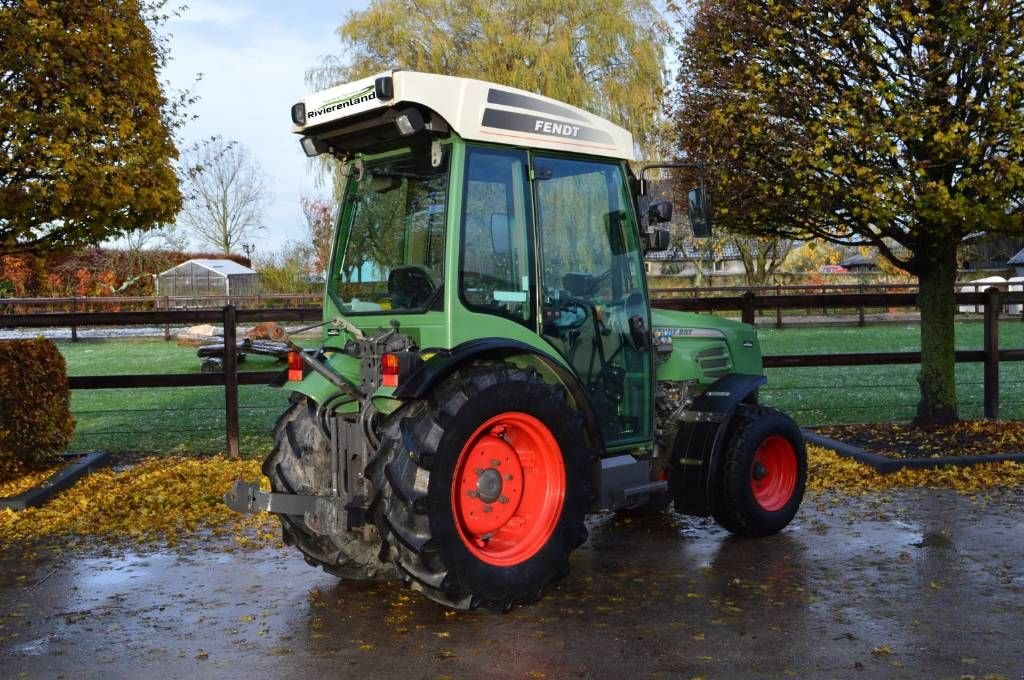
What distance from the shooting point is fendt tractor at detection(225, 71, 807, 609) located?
4.58 meters

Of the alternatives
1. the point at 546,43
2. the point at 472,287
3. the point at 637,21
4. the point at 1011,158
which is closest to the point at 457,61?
the point at 546,43

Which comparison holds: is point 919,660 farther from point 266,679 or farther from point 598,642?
point 266,679

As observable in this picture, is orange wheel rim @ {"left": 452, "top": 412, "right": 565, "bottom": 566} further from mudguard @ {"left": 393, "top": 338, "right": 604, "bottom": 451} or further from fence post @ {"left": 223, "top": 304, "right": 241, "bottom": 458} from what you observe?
fence post @ {"left": 223, "top": 304, "right": 241, "bottom": 458}

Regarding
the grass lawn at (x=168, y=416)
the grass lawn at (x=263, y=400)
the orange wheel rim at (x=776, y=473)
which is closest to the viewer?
the orange wheel rim at (x=776, y=473)

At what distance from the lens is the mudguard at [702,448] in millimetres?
5961

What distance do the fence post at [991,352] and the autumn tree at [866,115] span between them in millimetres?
1765

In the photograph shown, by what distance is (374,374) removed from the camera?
15.7ft

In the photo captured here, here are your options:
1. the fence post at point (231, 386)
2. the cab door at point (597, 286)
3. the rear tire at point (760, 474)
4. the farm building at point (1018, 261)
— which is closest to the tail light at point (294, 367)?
the cab door at point (597, 286)

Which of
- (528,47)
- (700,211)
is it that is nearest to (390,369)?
(700,211)

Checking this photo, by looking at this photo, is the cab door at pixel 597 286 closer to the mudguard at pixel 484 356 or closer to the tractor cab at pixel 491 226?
the tractor cab at pixel 491 226

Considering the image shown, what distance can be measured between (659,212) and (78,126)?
4.68m

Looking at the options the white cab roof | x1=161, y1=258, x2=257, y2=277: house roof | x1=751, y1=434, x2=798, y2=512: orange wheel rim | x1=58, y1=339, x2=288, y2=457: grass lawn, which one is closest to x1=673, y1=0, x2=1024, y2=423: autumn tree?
x1=751, y1=434, x2=798, y2=512: orange wheel rim

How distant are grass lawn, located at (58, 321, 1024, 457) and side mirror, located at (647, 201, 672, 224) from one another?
5336 millimetres

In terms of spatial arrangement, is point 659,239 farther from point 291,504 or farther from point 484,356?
point 291,504
